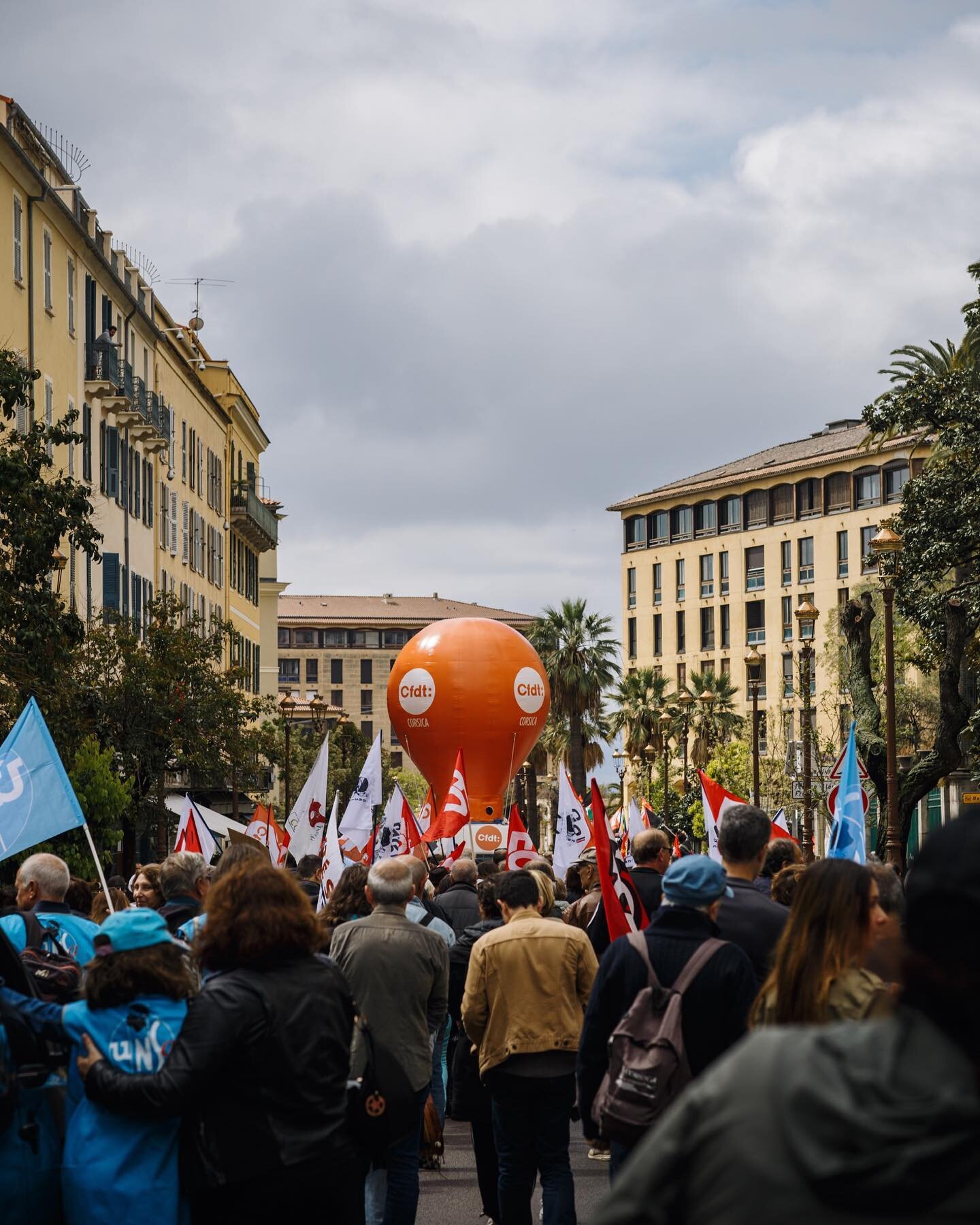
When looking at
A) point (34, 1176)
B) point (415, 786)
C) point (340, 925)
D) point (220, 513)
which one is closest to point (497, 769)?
point (220, 513)

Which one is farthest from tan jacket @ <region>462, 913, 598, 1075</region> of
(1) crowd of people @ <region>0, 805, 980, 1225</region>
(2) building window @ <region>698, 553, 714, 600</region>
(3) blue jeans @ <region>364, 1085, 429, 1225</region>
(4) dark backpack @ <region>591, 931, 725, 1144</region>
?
(2) building window @ <region>698, 553, 714, 600</region>

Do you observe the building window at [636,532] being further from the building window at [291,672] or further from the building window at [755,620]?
the building window at [291,672]

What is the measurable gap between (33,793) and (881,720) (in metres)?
25.9

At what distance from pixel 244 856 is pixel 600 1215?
5.43 m

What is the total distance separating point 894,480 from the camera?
95.7 m

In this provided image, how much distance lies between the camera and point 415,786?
477ft

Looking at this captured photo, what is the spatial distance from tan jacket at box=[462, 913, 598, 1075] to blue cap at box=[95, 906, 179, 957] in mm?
3071

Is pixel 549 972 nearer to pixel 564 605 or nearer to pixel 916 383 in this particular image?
pixel 916 383

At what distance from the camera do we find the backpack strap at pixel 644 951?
611cm

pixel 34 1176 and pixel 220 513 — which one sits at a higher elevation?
pixel 220 513

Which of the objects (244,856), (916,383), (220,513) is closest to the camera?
(244,856)

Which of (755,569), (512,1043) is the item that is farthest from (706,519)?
(512,1043)

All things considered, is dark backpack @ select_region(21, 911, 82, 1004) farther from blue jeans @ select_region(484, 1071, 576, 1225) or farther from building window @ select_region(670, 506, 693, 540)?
building window @ select_region(670, 506, 693, 540)

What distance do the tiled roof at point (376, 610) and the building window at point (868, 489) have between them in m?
74.0
